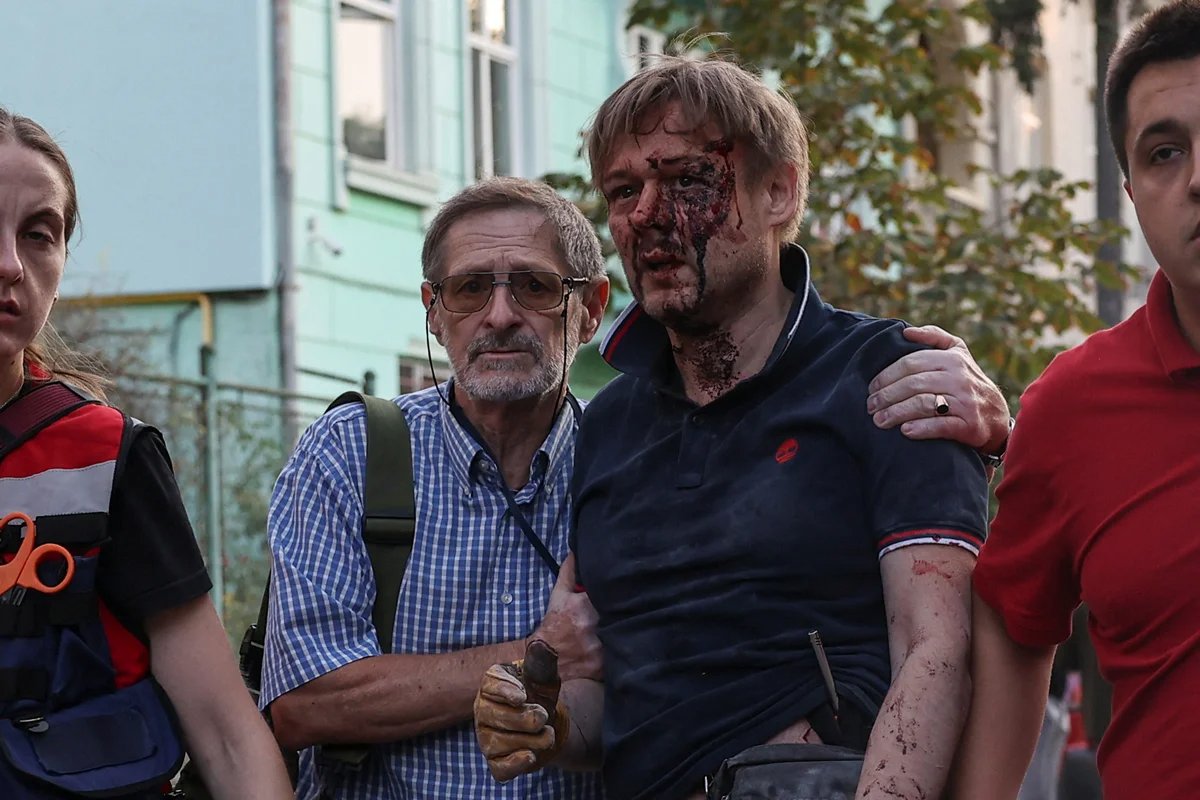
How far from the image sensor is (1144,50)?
3.11 meters

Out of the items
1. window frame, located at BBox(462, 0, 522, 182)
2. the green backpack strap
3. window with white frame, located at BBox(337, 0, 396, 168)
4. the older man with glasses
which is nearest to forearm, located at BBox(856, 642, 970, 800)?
the older man with glasses

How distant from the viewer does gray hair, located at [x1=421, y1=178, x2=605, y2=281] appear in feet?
14.6

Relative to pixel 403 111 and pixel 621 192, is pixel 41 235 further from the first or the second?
pixel 403 111

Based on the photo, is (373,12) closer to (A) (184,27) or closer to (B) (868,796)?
(A) (184,27)

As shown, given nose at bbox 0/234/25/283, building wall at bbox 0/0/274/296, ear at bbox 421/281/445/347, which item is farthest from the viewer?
building wall at bbox 0/0/274/296

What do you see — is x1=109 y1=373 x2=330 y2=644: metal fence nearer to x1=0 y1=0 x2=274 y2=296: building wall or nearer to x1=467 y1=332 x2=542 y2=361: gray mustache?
x1=0 y1=0 x2=274 y2=296: building wall

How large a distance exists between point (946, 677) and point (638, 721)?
56cm

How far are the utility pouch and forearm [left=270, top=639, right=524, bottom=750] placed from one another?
58cm

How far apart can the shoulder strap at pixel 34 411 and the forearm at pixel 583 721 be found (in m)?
1.01

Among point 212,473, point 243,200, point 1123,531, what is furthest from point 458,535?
point 243,200

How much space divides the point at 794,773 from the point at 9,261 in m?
1.49

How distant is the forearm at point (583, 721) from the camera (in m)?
3.74

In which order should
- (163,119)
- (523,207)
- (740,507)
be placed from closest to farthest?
(740,507), (523,207), (163,119)

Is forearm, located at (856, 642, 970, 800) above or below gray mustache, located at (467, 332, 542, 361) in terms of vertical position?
below
